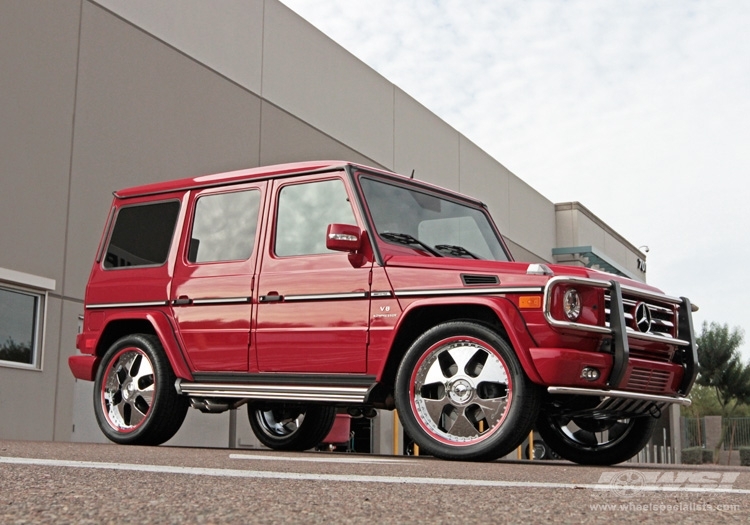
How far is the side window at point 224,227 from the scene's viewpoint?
8.38 metres

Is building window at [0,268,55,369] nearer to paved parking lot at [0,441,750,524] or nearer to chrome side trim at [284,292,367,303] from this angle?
chrome side trim at [284,292,367,303]

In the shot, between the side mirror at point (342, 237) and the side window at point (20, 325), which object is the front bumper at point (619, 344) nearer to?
the side mirror at point (342, 237)

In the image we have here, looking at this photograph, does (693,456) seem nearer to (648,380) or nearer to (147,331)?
(147,331)

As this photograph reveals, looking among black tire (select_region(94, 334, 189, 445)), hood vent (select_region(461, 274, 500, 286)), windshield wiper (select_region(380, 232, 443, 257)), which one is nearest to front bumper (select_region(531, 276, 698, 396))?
hood vent (select_region(461, 274, 500, 286))

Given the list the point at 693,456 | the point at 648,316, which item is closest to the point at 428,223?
the point at 648,316

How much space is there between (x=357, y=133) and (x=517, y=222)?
38.9 feet

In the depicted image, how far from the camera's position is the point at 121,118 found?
52.2 feet

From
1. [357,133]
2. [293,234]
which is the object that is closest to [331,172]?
[293,234]

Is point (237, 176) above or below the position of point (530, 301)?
above

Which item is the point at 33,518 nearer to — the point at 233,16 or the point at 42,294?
the point at 42,294

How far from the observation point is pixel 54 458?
5.54 metres

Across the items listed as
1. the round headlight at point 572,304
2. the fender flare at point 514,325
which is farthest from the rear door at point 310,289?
the round headlight at point 572,304

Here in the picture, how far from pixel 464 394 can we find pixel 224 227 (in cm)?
278

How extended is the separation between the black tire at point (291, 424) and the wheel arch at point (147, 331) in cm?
125
